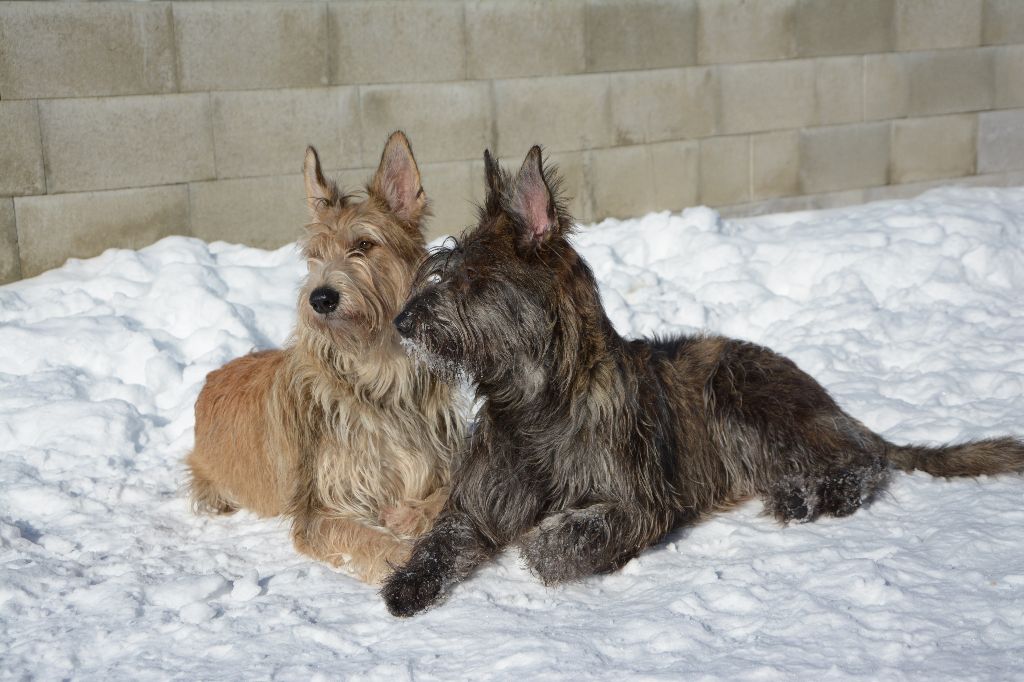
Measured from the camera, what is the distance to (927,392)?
607 cm

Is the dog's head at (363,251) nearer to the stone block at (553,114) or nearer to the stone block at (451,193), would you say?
the stone block at (451,193)

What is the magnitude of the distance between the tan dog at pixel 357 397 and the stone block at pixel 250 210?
3.24 m

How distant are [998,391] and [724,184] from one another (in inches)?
170

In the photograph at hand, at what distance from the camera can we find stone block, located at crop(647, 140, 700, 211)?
9570 millimetres

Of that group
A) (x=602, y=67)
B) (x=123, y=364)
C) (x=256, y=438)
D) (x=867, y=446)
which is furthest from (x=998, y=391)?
(x=123, y=364)

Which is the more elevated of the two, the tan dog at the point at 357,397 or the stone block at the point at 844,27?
the stone block at the point at 844,27

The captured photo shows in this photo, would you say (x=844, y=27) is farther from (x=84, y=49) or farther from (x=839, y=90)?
(x=84, y=49)

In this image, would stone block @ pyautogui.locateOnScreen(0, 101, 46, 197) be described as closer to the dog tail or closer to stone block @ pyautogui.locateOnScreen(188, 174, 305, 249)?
stone block @ pyautogui.locateOnScreen(188, 174, 305, 249)

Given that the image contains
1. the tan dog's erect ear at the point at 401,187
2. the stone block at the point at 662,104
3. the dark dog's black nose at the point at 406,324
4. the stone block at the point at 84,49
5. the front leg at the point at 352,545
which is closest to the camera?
the dark dog's black nose at the point at 406,324

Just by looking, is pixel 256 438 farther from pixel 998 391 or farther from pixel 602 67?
pixel 602 67

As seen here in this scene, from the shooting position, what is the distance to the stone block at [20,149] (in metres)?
7.34

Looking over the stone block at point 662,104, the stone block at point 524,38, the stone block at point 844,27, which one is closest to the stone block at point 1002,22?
the stone block at point 844,27

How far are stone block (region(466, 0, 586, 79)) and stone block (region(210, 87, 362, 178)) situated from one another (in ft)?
3.80

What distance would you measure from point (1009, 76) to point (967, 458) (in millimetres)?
7211
